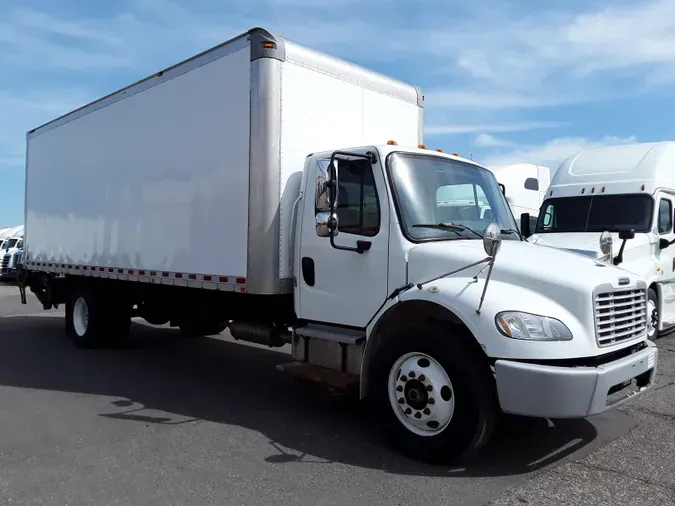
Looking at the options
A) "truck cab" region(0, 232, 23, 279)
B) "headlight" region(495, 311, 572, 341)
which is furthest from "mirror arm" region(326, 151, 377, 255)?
"truck cab" region(0, 232, 23, 279)

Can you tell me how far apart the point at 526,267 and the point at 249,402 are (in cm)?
331

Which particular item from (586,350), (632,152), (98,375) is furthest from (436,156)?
(632,152)

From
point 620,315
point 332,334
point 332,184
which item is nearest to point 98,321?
point 332,334

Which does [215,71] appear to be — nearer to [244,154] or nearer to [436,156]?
[244,154]

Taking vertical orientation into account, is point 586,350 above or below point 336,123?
below

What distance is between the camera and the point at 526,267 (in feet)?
15.2

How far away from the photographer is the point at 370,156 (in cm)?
532

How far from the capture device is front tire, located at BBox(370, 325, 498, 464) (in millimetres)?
4418

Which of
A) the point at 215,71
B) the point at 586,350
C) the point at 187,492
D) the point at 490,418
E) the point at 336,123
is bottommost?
the point at 187,492

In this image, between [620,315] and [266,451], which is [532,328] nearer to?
[620,315]

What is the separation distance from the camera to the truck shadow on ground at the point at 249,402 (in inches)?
191

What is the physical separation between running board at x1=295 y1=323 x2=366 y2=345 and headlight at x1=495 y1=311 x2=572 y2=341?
1.41m

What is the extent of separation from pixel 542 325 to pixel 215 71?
14.1 feet

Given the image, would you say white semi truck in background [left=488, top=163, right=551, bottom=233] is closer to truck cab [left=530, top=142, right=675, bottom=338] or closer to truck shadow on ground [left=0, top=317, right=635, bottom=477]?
truck cab [left=530, top=142, right=675, bottom=338]
